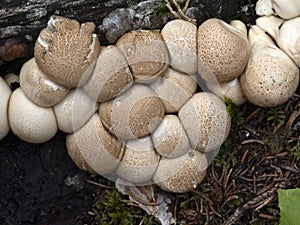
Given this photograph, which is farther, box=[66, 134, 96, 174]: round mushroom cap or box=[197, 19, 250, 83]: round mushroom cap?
box=[66, 134, 96, 174]: round mushroom cap

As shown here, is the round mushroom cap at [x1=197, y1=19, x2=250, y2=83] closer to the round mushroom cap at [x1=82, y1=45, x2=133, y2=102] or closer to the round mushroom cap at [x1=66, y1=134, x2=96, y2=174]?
the round mushroom cap at [x1=82, y1=45, x2=133, y2=102]

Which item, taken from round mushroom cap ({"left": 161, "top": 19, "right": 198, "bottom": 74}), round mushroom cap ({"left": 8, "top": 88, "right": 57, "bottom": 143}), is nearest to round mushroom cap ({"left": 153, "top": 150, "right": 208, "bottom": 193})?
round mushroom cap ({"left": 161, "top": 19, "right": 198, "bottom": 74})

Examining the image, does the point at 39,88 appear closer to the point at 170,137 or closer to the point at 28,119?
the point at 28,119

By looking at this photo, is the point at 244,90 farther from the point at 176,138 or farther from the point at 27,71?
Result: the point at 27,71

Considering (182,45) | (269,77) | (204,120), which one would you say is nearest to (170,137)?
(204,120)

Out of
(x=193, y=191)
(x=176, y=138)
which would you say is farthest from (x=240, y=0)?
(x=193, y=191)

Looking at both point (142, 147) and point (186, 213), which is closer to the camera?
point (142, 147)

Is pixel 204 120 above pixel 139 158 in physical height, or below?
above
